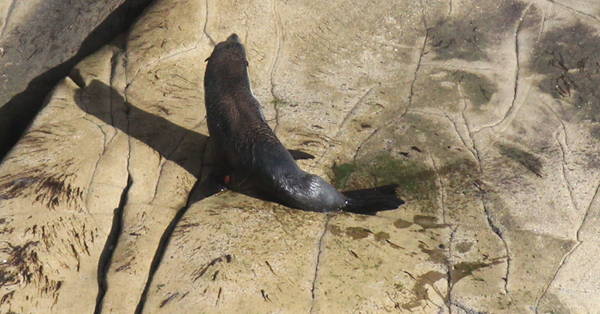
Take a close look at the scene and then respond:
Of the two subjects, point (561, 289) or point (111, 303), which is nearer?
point (111, 303)

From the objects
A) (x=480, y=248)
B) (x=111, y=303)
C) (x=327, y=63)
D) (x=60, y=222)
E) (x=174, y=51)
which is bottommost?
(x=480, y=248)

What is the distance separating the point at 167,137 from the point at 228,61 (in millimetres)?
841

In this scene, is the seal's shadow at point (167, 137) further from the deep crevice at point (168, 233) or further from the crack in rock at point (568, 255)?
the crack in rock at point (568, 255)

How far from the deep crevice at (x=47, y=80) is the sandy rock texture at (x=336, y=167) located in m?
0.71

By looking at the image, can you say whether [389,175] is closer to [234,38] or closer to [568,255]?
[568,255]

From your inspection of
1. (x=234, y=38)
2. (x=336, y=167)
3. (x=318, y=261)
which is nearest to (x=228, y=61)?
(x=234, y=38)

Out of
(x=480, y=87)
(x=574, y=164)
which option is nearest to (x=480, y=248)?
(x=574, y=164)

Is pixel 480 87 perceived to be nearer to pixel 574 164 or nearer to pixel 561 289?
pixel 574 164

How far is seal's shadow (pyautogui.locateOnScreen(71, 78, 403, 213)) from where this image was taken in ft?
19.4

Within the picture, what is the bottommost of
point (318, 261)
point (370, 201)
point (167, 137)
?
point (318, 261)

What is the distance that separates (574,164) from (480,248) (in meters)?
1.34

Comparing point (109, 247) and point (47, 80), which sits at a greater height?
point (47, 80)

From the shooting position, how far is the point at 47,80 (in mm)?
7984

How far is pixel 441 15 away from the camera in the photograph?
7.98 m
